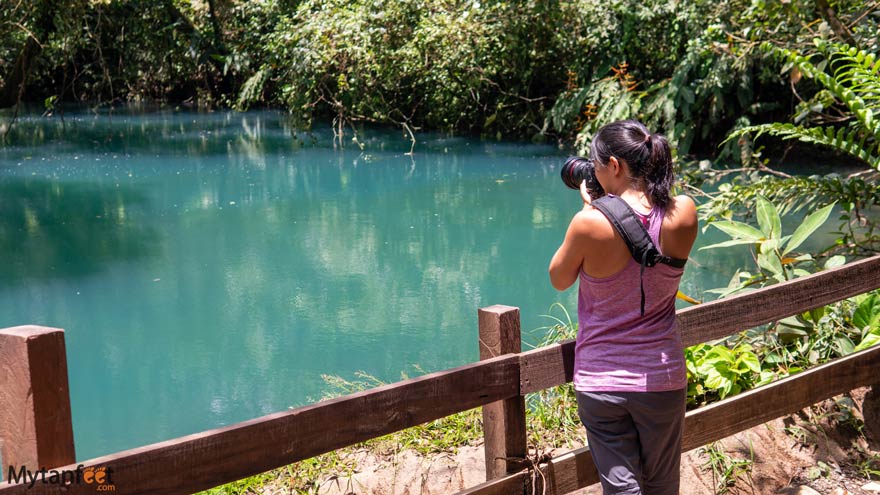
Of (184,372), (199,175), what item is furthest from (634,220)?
(199,175)

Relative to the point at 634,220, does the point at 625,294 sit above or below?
below

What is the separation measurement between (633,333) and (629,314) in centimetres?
5

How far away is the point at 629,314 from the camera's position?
2447 millimetres

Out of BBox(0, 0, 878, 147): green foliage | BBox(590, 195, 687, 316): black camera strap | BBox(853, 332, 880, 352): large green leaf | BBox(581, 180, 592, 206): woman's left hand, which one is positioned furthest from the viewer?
BBox(0, 0, 878, 147): green foliage

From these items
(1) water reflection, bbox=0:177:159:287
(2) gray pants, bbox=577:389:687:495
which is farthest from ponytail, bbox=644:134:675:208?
(1) water reflection, bbox=0:177:159:287

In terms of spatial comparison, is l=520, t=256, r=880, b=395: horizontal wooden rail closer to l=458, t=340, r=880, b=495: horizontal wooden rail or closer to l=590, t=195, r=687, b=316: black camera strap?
l=458, t=340, r=880, b=495: horizontal wooden rail

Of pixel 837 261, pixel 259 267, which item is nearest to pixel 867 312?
pixel 837 261

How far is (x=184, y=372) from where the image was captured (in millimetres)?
6727

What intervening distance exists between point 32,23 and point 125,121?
9800 millimetres

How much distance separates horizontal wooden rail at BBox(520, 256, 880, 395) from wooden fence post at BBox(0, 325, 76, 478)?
1266 mm

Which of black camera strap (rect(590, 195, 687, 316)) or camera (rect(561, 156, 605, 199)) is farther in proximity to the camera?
camera (rect(561, 156, 605, 199))

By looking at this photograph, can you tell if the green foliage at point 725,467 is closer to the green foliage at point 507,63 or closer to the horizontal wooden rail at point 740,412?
the horizontal wooden rail at point 740,412

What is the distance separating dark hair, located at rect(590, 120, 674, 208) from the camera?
2422mm

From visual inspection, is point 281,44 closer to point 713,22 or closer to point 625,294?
point 713,22
